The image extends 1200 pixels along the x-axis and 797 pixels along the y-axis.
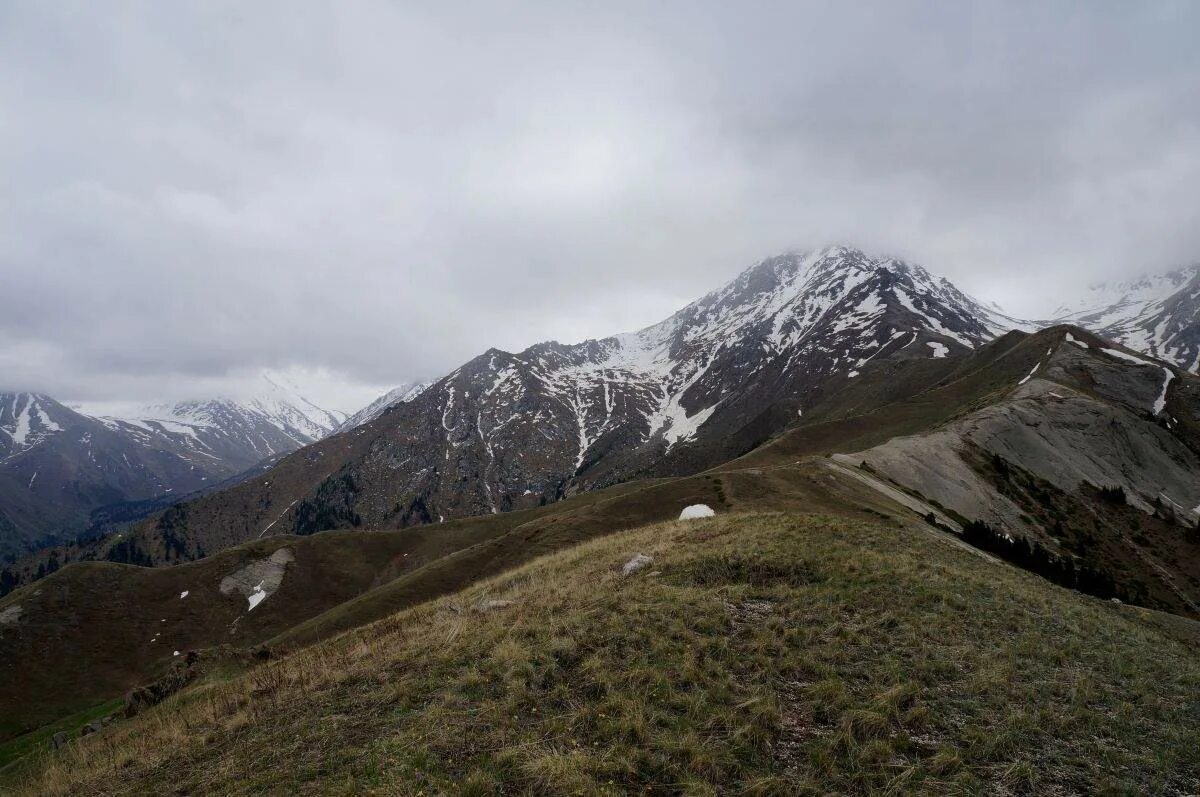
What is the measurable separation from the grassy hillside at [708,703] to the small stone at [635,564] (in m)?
1.77

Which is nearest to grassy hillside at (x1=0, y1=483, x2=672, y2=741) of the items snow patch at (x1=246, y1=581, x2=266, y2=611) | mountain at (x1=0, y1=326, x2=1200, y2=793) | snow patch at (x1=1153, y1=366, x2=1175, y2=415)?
snow patch at (x1=246, y1=581, x2=266, y2=611)

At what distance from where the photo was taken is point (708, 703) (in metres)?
10.8

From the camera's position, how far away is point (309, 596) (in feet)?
335

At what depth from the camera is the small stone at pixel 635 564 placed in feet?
65.7

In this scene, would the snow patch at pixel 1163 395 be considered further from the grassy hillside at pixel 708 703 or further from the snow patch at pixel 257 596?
the snow patch at pixel 257 596

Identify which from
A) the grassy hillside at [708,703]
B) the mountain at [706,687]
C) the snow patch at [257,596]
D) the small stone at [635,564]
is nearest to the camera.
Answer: the grassy hillside at [708,703]

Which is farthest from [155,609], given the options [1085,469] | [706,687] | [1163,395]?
[1163,395]

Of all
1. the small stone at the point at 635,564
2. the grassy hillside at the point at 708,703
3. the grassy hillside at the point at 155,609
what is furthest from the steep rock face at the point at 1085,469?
the grassy hillside at the point at 708,703

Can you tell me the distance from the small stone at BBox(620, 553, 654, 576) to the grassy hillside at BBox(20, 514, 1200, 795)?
1.77 metres

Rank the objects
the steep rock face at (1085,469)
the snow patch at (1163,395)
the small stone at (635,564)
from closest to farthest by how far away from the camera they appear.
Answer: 1. the small stone at (635,564)
2. the steep rock face at (1085,469)
3. the snow patch at (1163,395)

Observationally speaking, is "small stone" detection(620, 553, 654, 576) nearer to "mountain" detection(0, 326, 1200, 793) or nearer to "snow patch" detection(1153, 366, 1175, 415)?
"mountain" detection(0, 326, 1200, 793)

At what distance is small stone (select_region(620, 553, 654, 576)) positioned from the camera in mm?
20016

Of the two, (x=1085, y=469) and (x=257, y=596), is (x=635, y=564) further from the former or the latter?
(x=257, y=596)

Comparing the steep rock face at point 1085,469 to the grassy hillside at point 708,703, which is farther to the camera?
the steep rock face at point 1085,469
